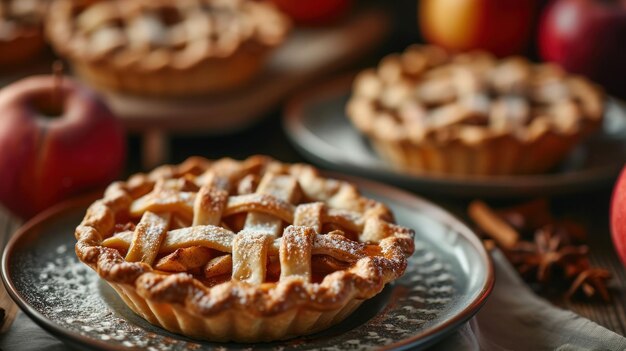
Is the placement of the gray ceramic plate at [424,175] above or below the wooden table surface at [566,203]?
above

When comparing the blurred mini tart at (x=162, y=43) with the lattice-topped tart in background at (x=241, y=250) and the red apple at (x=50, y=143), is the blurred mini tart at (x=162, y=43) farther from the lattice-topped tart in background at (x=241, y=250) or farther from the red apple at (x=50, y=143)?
the lattice-topped tart in background at (x=241, y=250)

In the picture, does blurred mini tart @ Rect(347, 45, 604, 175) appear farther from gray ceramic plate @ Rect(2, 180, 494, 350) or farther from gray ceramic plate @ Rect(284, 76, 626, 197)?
gray ceramic plate @ Rect(2, 180, 494, 350)

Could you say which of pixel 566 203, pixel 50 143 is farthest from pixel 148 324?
pixel 566 203

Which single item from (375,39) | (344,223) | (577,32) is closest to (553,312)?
(344,223)

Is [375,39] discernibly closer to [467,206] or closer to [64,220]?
[467,206]

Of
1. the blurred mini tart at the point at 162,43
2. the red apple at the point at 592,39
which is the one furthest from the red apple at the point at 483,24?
the blurred mini tart at the point at 162,43

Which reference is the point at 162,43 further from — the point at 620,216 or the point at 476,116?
the point at 620,216

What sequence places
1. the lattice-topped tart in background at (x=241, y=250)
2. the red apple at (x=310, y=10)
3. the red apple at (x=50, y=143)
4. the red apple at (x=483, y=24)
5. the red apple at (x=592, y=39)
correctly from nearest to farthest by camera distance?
the lattice-topped tart in background at (x=241, y=250) < the red apple at (x=50, y=143) < the red apple at (x=592, y=39) < the red apple at (x=483, y=24) < the red apple at (x=310, y=10)
